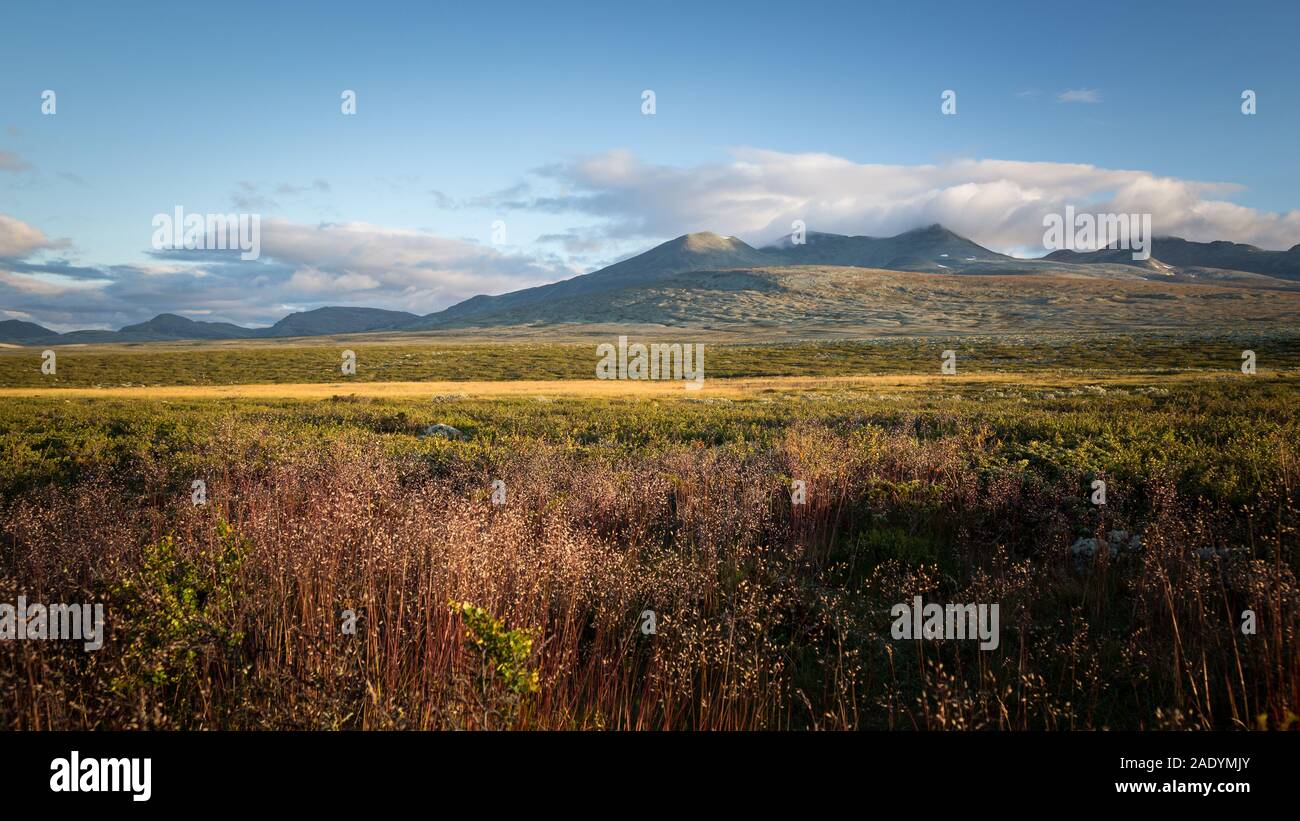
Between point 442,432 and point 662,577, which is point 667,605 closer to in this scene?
point 662,577

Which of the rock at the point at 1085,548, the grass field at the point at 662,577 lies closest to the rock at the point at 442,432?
the grass field at the point at 662,577

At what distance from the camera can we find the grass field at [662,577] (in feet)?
13.6

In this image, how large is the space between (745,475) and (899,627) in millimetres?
4847

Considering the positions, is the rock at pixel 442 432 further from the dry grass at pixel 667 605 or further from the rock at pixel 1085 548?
the rock at pixel 1085 548

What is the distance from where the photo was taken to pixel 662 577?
6.31m

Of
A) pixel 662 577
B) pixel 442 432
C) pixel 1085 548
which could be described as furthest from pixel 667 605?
pixel 442 432

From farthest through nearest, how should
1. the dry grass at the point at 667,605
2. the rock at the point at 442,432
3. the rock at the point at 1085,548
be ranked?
the rock at the point at 442,432, the rock at the point at 1085,548, the dry grass at the point at 667,605

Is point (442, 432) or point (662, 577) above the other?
point (442, 432)

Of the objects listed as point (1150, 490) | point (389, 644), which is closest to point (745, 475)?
point (1150, 490)

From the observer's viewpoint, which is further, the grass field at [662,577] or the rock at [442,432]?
the rock at [442,432]

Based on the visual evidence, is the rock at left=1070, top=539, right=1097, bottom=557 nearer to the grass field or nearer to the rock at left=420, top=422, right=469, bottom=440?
the grass field

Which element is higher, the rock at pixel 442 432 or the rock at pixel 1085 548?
the rock at pixel 442 432
